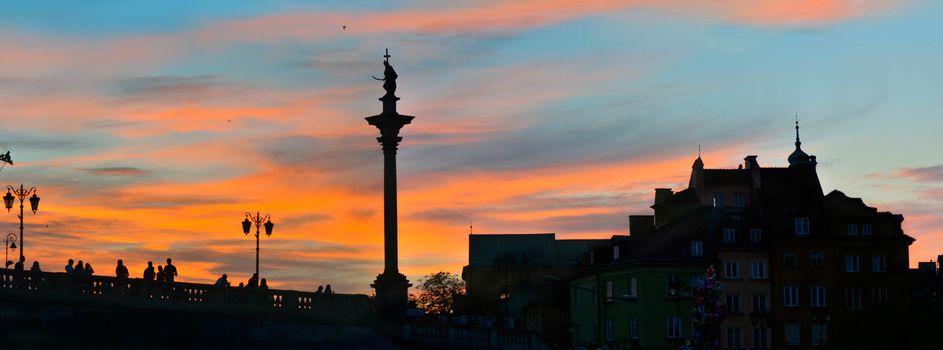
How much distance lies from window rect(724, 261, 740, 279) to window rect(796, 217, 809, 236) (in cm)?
438

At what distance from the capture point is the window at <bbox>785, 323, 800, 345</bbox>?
13288cm

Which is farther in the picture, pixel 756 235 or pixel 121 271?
pixel 756 235

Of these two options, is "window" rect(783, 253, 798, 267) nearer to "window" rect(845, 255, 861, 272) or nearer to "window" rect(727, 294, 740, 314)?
"window" rect(845, 255, 861, 272)

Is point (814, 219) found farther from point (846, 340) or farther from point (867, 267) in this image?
point (846, 340)

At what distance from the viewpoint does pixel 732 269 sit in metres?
134

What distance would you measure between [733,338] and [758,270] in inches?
194

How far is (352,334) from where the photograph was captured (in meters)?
86.1

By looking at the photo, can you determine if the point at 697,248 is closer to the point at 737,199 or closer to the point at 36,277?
the point at 737,199

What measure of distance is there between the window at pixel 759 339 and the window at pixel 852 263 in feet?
24.0

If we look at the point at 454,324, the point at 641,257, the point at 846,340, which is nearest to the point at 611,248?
the point at 641,257

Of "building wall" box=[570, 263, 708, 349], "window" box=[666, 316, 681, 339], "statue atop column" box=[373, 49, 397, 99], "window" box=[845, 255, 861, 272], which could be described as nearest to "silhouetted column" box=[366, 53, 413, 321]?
"statue atop column" box=[373, 49, 397, 99]

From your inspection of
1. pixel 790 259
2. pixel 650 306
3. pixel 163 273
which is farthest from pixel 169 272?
pixel 790 259

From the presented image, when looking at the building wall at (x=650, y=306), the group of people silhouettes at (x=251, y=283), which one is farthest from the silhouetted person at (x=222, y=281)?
the building wall at (x=650, y=306)

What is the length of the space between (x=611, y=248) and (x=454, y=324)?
49826 mm
